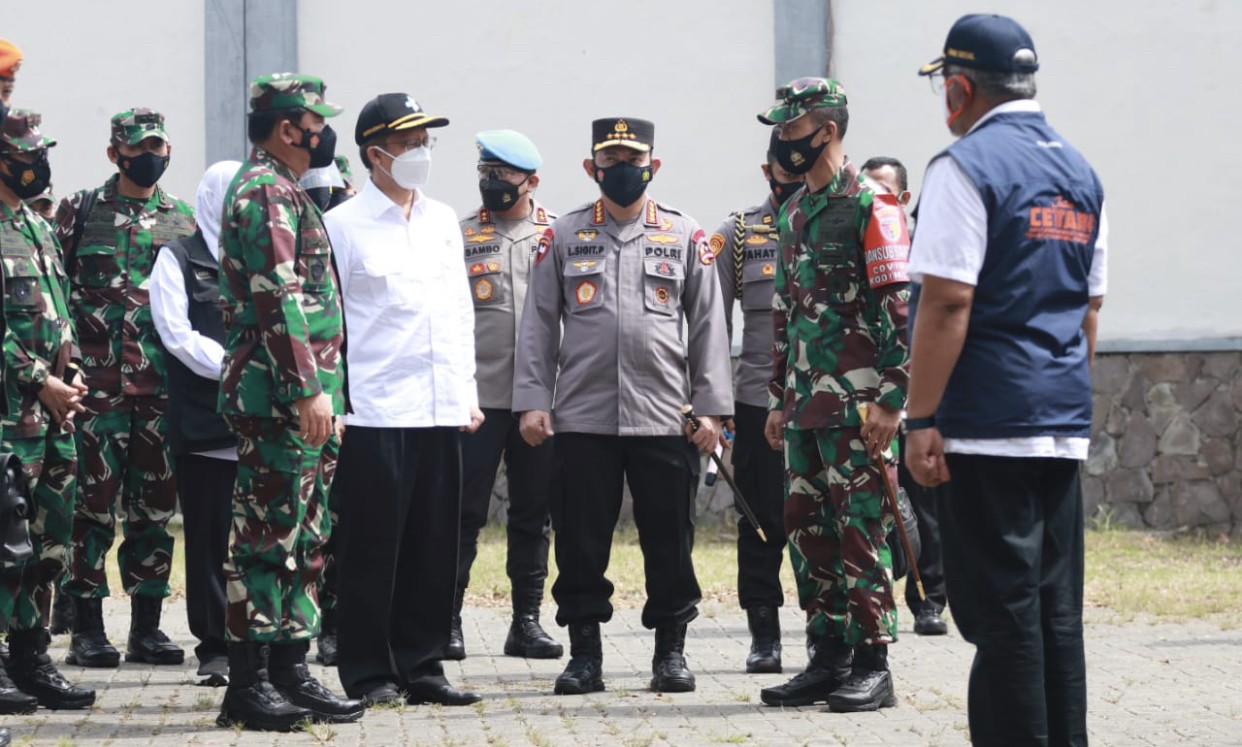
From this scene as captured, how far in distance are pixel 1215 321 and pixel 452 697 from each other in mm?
8493

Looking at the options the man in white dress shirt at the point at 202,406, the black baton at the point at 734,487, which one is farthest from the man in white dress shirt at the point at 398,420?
the black baton at the point at 734,487

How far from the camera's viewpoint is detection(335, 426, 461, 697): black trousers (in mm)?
6543

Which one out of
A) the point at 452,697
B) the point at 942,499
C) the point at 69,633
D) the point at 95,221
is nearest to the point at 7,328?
the point at 95,221

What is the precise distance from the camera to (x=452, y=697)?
6.64 metres

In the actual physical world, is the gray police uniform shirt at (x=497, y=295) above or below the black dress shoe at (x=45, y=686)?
→ above

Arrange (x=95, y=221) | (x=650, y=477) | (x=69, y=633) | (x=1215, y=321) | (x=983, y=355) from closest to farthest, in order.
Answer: (x=983, y=355), (x=650, y=477), (x=95, y=221), (x=69, y=633), (x=1215, y=321)

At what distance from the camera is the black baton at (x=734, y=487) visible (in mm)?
7133

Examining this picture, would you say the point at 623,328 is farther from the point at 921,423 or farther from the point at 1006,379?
the point at 1006,379

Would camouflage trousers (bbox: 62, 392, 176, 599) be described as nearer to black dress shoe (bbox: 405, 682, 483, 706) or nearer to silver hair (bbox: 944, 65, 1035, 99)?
black dress shoe (bbox: 405, 682, 483, 706)

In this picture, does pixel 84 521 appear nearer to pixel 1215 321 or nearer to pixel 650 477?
pixel 650 477

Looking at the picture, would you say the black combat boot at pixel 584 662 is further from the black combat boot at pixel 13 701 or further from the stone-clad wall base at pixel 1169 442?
the stone-clad wall base at pixel 1169 442

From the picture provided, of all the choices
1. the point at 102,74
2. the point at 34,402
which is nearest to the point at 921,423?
the point at 34,402

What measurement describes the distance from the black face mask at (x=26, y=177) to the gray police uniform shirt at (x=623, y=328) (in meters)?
2.00

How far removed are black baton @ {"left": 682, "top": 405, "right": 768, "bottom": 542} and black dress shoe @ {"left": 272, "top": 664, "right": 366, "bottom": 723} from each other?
183 centimetres
